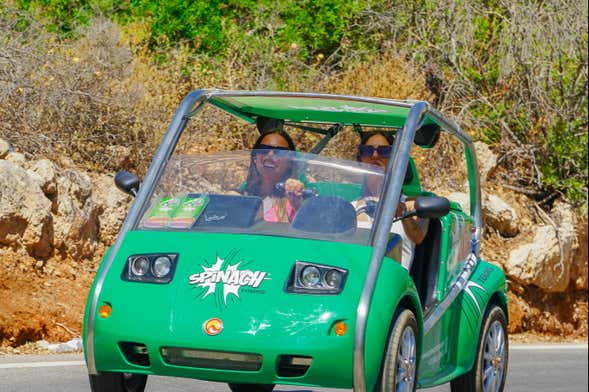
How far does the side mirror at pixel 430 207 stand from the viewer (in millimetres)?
6109

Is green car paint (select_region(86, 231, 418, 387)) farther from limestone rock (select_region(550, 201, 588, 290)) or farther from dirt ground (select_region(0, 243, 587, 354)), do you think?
limestone rock (select_region(550, 201, 588, 290))

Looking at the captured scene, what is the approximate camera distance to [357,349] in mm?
5461

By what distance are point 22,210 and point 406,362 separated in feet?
16.0

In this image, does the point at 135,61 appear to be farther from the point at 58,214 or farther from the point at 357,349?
the point at 357,349

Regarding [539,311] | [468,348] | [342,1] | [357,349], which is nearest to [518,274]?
[539,311]

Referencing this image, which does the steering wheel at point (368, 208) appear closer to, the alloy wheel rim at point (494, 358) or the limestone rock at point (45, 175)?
the alloy wheel rim at point (494, 358)

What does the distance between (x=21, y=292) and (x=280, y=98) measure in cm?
408

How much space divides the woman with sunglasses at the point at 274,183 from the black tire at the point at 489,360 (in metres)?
1.70

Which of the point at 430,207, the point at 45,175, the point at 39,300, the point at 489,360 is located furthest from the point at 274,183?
the point at 45,175

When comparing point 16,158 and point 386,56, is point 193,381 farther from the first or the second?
point 386,56

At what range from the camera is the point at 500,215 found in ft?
47.4

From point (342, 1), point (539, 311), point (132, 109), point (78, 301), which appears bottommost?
point (539, 311)

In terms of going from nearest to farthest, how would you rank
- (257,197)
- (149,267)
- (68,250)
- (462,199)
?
1. (149,267)
2. (257,197)
3. (68,250)
4. (462,199)

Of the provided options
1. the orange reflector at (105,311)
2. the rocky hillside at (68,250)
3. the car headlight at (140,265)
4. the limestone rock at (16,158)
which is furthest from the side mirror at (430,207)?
the limestone rock at (16,158)
